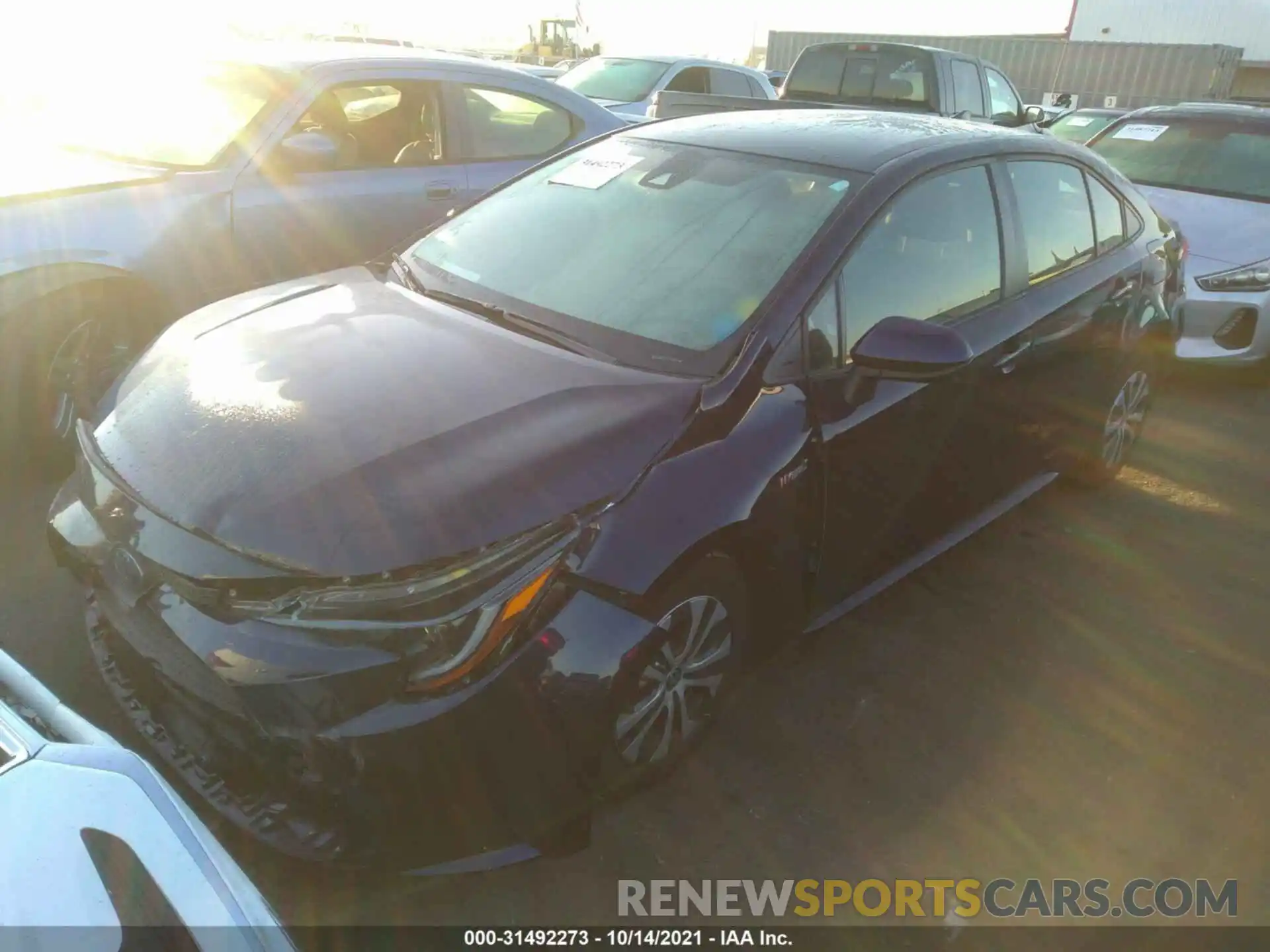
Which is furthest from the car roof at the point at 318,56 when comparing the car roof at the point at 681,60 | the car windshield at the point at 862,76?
→ the car roof at the point at 681,60

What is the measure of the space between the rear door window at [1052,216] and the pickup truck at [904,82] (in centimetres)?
597

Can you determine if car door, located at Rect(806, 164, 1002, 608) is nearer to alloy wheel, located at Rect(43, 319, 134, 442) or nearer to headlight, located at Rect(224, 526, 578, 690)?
headlight, located at Rect(224, 526, 578, 690)

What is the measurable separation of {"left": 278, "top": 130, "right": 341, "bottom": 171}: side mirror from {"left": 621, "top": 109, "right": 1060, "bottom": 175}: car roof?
1552 mm

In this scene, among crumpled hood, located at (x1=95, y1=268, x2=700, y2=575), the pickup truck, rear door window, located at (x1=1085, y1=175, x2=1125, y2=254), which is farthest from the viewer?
the pickup truck

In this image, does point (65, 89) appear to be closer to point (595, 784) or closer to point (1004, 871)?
point (595, 784)

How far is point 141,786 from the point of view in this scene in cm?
141

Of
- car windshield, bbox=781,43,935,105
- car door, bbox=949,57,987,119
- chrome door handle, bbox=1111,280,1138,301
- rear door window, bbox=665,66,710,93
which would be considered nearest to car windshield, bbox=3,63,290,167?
chrome door handle, bbox=1111,280,1138,301

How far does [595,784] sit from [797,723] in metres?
0.93

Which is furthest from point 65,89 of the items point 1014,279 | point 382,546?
point 1014,279

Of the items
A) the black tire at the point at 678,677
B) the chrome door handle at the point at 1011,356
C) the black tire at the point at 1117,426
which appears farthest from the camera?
the black tire at the point at 1117,426

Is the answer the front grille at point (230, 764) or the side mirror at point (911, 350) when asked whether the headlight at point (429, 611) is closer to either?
the front grille at point (230, 764)

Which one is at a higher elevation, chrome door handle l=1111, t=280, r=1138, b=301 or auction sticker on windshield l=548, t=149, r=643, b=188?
auction sticker on windshield l=548, t=149, r=643, b=188

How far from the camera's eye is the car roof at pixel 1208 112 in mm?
6871

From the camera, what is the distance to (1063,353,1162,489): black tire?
4113mm
